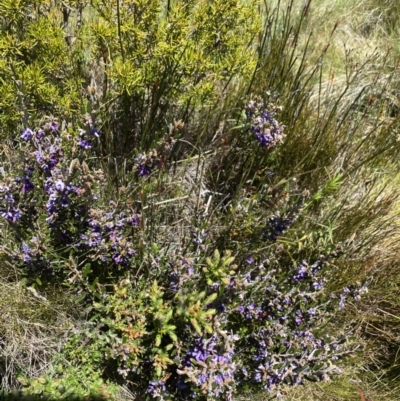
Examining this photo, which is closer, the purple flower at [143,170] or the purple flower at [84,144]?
the purple flower at [84,144]

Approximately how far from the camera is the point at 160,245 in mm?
2146

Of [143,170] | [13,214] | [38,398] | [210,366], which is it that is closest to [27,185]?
[13,214]

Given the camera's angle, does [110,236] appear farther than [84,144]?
Yes

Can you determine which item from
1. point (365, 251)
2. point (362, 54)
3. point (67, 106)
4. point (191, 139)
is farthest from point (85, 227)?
point (362, 54)

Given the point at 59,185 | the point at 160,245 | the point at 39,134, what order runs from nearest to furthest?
A: the point at 59,185
the point at 39,134
the point at 160,245

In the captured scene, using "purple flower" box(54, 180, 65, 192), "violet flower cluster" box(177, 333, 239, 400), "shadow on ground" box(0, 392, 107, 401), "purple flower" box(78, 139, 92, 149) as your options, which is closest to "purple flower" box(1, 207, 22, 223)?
"purple flower" box(54, 180, 65, 192)

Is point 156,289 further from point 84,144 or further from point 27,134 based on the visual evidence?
point 27,134

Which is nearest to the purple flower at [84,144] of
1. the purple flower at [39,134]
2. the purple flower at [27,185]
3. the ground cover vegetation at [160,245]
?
the ground cover vegetation at [160,245]

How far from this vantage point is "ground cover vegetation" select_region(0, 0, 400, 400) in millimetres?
1788

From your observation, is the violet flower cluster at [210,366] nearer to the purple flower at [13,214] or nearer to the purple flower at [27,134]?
the purple flower at [13,214]

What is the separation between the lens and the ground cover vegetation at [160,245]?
5.87 feet

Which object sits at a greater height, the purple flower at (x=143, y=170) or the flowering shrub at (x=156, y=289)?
the purple flower at (x=143, y=170)

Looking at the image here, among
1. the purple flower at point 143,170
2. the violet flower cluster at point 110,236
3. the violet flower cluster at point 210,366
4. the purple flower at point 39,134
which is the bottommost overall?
the violet flower cluster at point 210,366

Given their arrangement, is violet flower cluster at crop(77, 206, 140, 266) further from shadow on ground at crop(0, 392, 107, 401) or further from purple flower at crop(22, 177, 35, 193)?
shadow on ground at crop(0, 392, 107, 401)
